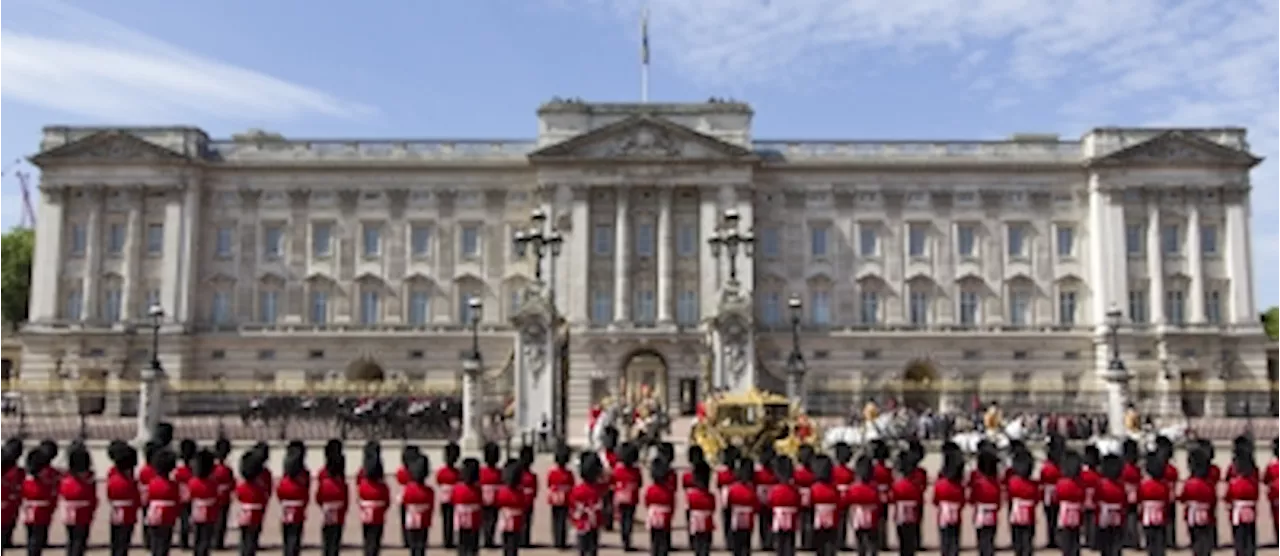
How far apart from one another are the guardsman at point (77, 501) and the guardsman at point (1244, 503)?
14372 mm

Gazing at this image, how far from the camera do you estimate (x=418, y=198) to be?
6072 cm

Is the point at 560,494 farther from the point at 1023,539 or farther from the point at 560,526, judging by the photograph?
the point at 1023,539

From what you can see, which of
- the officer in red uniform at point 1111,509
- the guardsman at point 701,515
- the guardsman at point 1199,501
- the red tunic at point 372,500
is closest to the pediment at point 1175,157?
the guardsman at point 1199,501

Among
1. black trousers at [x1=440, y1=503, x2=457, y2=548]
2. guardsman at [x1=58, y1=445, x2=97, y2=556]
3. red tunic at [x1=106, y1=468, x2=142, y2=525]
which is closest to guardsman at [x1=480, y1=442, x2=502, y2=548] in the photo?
black trousers at [x1=440, y1=503, x2=457, y2=548]

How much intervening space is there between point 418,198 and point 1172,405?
4076 cm

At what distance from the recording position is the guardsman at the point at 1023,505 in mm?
13789

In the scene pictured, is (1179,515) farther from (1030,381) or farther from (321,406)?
(1030,381)

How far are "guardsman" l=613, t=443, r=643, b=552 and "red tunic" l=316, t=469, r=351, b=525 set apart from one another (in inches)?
145

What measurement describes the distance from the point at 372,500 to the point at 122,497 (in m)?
2.95

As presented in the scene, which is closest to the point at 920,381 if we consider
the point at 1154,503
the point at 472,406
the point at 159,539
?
the point at 472,406

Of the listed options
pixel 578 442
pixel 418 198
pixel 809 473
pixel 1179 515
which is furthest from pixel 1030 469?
pixel 418 198

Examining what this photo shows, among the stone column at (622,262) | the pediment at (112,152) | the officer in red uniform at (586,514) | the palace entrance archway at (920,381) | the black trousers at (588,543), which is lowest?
the black trousers at (588,543)

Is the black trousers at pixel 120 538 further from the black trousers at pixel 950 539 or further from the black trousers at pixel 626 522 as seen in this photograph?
the black trousers at pixel 950 539

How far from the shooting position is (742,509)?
13.7 metres
